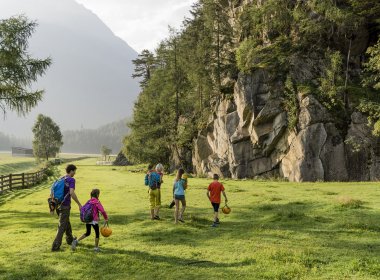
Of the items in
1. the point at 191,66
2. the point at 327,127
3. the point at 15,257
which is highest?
the point at 191,66

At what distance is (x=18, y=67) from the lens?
23.3 m

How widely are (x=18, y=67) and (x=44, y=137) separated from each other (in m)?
84.0

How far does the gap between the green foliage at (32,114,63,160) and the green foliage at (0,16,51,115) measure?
8067 cm

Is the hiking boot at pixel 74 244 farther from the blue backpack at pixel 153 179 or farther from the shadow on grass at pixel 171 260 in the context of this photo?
the blue backpack at pixel 153 179

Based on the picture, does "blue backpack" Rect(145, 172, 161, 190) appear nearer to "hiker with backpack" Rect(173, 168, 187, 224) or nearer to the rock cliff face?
"hiker with backpack" Rect(173, 168, 187, 224)

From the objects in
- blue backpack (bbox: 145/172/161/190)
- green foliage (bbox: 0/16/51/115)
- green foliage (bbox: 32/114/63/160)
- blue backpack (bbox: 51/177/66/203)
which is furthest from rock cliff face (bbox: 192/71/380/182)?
green foliage (bbox: 32/114/63/160)

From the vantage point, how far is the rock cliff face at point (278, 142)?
35812 mm

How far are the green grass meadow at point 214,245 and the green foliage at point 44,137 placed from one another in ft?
277

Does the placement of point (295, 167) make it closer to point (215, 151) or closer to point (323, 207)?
point (215, 151)

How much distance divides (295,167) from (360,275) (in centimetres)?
2874

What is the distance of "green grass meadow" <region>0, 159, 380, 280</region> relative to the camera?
393 inches

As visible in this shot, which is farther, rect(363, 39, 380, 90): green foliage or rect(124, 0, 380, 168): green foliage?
rect(124, 0, 380, 168): green foliage

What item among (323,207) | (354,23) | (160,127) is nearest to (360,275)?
(323,207)

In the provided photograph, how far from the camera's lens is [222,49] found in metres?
53.3
